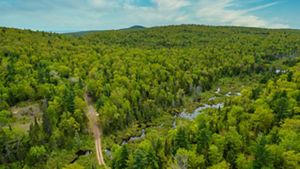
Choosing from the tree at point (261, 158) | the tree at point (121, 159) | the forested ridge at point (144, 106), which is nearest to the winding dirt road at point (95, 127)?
the forested ridge at point (144, 106)

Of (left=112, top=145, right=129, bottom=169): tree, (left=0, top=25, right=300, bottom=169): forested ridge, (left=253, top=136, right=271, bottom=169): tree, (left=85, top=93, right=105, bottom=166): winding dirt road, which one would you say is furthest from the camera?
(left=85, top=93, right=105, bottom=166): winding dirt road

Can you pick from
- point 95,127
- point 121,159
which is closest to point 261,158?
point 121,159

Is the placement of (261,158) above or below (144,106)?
above

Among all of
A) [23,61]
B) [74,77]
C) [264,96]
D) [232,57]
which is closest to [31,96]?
[74,77]

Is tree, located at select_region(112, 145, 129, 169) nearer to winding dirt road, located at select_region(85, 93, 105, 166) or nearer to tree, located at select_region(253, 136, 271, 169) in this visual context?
winding dirt road, located at select_region(85, 93, 105, 166)

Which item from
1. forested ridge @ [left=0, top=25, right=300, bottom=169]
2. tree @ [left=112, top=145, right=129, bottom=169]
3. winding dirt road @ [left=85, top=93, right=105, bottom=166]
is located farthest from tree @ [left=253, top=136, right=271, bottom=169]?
winding dirt road @ [left=85, top=93, right=105, bottom=166]

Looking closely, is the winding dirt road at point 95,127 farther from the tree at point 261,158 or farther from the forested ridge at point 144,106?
the tree at point 261,158

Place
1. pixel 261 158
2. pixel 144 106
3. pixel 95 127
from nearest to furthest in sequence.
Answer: pixel 261 158, pixel 95 127, pixel 144 106

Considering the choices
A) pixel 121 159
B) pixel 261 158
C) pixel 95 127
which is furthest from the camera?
pixel 95 127

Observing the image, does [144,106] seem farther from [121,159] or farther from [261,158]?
[261,158]
